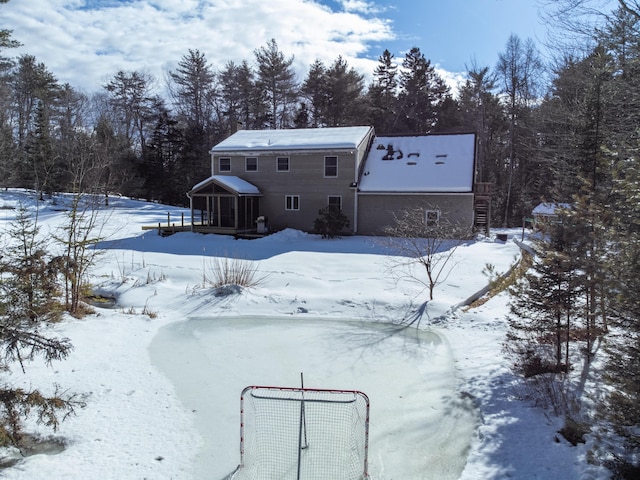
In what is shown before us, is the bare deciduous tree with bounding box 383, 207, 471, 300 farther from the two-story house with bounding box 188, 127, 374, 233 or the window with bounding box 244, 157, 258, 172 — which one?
the window with bounding box 244, 157, 258, 172

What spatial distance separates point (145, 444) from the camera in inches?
189

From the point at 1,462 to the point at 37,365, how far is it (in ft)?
8.63

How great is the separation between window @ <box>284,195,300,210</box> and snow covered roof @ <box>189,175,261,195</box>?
165 centimetres

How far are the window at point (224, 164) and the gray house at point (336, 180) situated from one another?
0.06 meters

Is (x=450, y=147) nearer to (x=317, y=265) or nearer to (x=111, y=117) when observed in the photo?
(x=317, y=265)

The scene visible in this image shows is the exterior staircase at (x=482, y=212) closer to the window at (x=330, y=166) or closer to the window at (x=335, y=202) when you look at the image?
the window at (x=335, y=202)

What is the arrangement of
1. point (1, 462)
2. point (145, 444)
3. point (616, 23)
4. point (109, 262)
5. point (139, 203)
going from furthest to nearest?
1. point (139, 203)
2. point (109, 262)
3. point (616, 23)
4. point (145, 444)
5. point (1, 462)

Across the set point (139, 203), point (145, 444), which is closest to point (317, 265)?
point (145, 444)

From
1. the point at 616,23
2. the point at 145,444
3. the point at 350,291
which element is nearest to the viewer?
the point at 145,444

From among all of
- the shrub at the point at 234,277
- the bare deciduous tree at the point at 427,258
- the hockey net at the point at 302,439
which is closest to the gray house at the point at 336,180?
the bare deciduous tree at the point at 427,258

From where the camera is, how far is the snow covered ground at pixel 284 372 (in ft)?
14.9

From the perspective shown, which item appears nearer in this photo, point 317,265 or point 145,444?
point 145,444

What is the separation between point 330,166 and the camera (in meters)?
23.5

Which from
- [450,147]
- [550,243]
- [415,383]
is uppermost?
[450,147]
